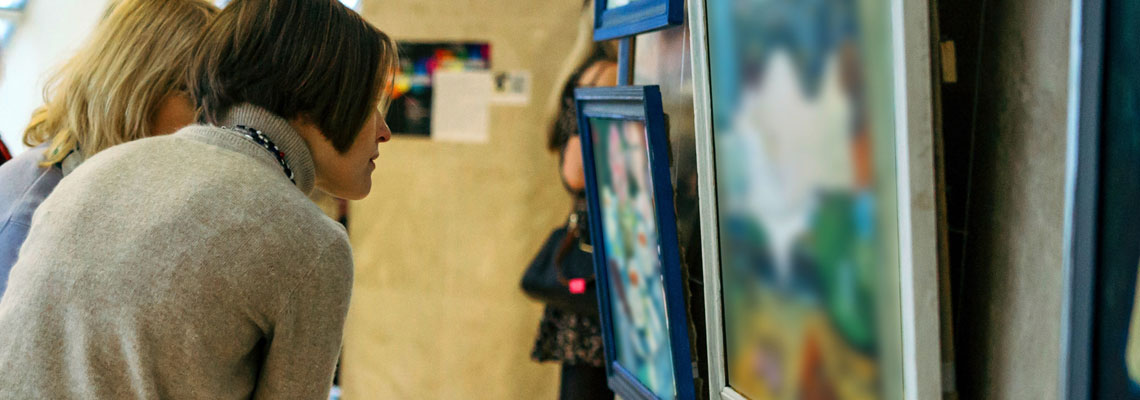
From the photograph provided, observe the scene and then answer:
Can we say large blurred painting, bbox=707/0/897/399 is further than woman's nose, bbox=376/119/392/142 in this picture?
No

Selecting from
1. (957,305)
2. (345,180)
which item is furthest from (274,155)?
(957,305)

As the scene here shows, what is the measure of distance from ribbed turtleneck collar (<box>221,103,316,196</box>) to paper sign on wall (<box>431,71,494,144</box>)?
9.48ft

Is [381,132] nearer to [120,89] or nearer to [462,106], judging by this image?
[120,89]

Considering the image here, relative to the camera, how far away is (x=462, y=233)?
14.5ft

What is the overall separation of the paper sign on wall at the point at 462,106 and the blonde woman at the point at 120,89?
2289mm

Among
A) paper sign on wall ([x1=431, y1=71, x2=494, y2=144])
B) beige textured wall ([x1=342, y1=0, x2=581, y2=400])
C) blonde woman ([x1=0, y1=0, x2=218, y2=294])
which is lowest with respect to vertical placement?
beige textured wall ([x1=342, y1=0, x2=581, y2=400])

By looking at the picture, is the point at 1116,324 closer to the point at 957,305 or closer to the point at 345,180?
the point at 957,305

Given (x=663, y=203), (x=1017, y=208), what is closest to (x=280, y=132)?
(x=663, y=203)

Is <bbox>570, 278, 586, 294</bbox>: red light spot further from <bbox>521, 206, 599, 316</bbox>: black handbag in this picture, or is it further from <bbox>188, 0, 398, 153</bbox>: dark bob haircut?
<bbox>188, 0, 398, 153</bbox>: dark bob haircut

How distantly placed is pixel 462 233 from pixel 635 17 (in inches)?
109

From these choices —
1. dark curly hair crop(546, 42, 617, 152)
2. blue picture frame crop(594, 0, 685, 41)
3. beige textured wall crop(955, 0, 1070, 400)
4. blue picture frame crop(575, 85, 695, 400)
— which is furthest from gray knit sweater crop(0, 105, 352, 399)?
dark curly hair crop(546, 42, 617, 152)

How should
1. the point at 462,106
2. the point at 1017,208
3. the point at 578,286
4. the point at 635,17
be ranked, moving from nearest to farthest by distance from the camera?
the point at 1017,208, the point at 635,17, the point at 578,286, the point at 462,106

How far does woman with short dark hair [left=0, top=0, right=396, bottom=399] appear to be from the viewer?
126 cm

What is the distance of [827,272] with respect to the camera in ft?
3.85
